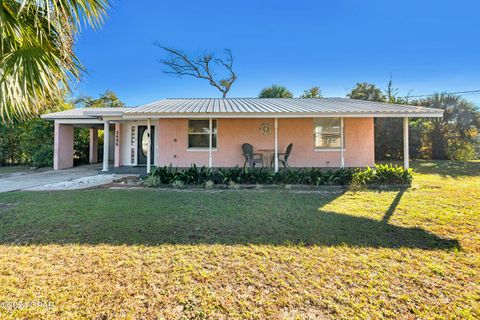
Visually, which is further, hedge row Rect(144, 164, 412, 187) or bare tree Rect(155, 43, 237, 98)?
bare tree Rect(155, 43, 237, 98)

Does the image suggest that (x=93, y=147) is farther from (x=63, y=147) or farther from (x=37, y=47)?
(x=37, y=47)

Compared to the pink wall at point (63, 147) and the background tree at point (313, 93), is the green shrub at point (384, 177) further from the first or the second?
the background tree at point (313, 93)

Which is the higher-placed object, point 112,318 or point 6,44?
point 6,44

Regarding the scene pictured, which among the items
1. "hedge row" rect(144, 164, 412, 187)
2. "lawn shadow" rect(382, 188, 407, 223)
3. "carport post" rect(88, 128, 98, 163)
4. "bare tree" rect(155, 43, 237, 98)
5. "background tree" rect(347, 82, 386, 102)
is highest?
"bare tree" rect(155, 43, 237, 98)

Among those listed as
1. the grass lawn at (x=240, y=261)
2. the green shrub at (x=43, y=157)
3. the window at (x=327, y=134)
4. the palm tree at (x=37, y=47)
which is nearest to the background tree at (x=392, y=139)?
the window at (x=327, y=134)

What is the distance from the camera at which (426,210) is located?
504 centimetres

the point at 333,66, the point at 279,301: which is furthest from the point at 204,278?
the point at 333,66

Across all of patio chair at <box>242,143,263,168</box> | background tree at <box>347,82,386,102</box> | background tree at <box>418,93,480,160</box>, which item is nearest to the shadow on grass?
patio chair at <box>242,143,263,168</box>

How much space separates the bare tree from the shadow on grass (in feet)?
72.8

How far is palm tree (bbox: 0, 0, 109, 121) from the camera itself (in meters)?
3.25

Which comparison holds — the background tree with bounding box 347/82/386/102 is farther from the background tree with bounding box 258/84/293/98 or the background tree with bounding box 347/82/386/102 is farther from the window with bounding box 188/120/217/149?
the window with bounding box 188/120/217/149

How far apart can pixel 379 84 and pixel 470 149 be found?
8.44 m

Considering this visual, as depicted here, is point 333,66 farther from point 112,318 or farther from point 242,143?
point 112,318

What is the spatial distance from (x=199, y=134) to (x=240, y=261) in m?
8.29
